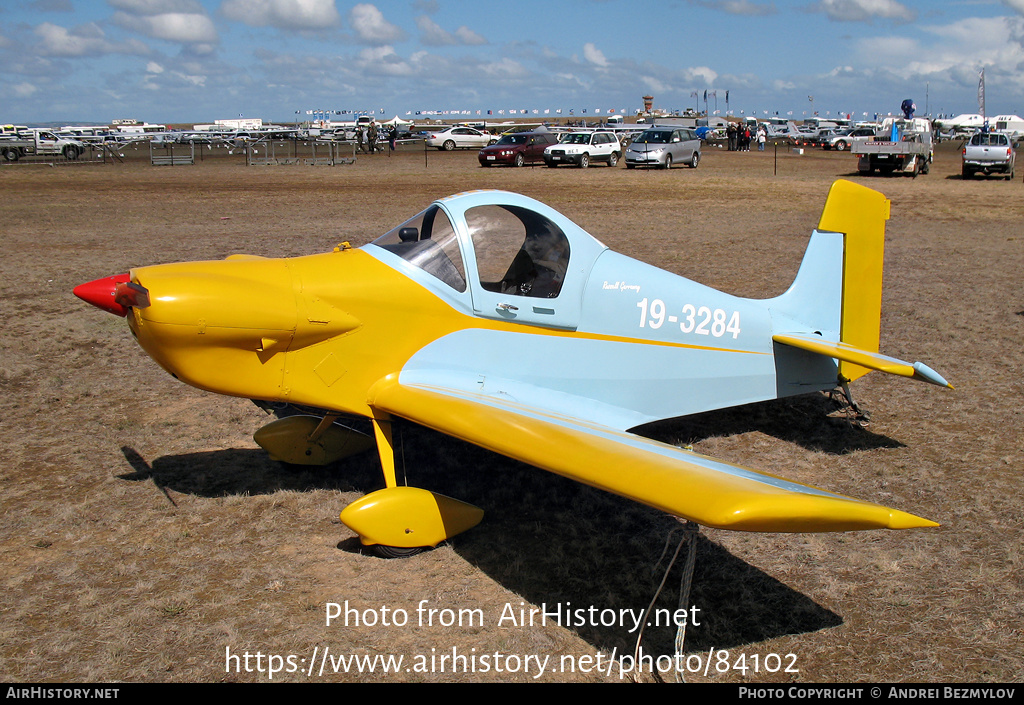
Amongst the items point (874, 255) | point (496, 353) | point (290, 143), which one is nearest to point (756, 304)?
point (874, 255)

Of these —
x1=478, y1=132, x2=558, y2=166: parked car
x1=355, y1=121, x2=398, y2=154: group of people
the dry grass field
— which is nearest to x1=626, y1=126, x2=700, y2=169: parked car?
x1=478, y1=132, x2=558, y2=166: parked car

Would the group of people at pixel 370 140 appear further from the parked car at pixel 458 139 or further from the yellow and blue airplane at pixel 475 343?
the yellow and blue airplane at pixel 475 343

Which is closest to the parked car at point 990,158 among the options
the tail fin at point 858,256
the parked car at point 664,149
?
the parked car at point 664,149

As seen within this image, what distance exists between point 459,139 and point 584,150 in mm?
15552

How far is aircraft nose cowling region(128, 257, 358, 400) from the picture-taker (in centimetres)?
459

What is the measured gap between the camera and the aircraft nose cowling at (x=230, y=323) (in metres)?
4.59

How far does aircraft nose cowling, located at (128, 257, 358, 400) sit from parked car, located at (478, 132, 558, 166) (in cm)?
3115

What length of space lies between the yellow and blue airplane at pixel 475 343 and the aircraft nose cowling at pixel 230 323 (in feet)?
0.03

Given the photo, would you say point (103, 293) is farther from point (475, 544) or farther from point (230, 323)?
point (475, 544)

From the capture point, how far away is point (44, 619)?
4.15 meters

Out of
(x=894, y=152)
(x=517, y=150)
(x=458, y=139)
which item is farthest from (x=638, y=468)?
(x=458, y=139)

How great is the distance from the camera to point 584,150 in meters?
36.1

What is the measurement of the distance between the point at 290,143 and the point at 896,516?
203 feet
